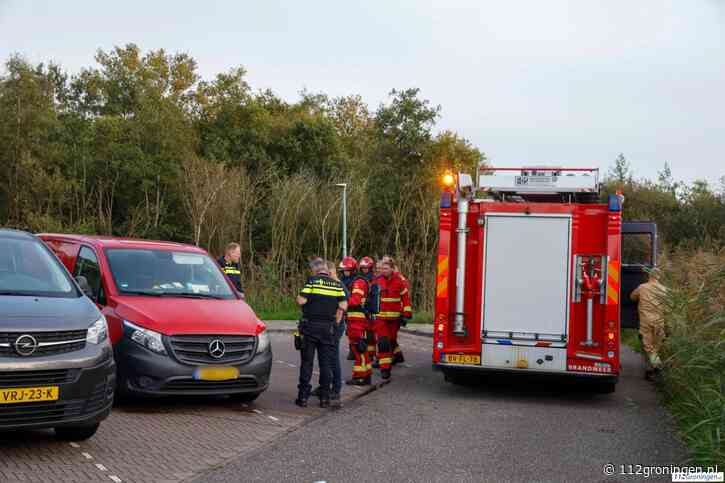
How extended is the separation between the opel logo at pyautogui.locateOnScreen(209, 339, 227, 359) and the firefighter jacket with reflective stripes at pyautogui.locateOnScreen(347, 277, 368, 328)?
301 centimetres

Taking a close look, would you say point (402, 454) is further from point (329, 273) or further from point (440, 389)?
point (440, 389)

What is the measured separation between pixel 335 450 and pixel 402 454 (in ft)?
2.02

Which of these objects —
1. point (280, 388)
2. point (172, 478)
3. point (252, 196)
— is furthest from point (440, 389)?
point (252, 196)

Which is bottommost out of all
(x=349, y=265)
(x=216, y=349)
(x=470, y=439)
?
(x=470, y=439)

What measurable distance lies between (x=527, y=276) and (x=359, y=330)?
2498 millimetres

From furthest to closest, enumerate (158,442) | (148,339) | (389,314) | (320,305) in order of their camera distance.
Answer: (389,314), (320,305), (148,339), (158,442)

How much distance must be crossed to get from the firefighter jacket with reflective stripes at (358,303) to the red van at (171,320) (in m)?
1.92

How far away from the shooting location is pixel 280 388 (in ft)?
38.0

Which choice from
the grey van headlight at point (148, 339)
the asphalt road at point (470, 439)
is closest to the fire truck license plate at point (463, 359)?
the asphalt road at point (470, 439)

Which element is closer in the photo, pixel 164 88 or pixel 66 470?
pixel 66 470

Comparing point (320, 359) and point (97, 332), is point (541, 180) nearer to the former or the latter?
point (320, 359)

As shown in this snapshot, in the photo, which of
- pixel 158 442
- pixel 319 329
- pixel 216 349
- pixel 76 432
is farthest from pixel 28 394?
pixel 319 329

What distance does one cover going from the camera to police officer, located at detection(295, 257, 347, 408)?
10.1 metres

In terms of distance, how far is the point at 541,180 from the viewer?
12.0 meters
